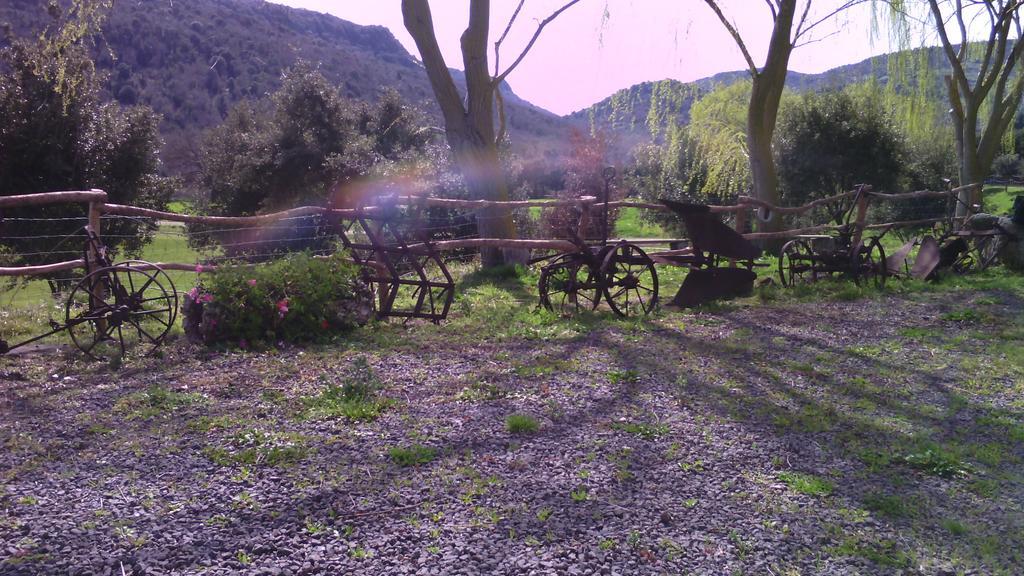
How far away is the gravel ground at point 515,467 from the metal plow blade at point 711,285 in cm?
232

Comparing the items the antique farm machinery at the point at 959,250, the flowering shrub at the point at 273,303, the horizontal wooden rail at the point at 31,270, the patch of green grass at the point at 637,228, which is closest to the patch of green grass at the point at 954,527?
the flowering shrub at the point at 273,303

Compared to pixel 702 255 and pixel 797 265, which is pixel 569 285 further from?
pixel 797 265

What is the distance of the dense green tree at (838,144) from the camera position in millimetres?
18625

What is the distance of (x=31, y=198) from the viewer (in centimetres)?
567

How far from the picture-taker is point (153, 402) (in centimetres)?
432

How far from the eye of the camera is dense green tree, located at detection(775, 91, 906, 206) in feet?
61.1

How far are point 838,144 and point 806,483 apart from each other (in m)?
17.6

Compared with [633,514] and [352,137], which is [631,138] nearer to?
[352,137]

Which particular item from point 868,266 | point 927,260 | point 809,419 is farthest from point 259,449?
point 927,260

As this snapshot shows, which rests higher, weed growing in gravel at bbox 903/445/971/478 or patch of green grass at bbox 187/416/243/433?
patch of green grass at bbox 187/416/243/433

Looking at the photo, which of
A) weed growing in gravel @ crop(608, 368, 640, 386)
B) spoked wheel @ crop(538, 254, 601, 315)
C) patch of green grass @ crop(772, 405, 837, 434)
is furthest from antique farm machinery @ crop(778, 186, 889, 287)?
patch of green grass @ crop(772, 405, 837, 434)

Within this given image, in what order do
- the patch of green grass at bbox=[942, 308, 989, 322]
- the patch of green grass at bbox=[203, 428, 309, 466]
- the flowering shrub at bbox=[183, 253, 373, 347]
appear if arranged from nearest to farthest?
the patch of green grass at bbox=[203, 428, 309, 466] → the flowering shrub at bbox=[183, 253, 373, 347] → the patch of green grass at bbox=[942, 308, 989, 322]

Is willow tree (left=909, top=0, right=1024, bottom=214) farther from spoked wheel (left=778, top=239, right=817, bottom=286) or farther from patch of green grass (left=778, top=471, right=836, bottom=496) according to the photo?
patch of green grass (left=778, top=471, right=836, bottom=496)

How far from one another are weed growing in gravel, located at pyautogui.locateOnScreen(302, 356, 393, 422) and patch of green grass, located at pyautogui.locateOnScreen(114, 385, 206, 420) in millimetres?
704
